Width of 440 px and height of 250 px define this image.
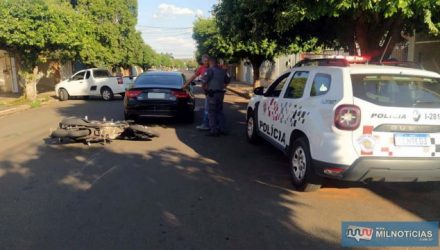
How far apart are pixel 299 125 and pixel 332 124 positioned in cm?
86

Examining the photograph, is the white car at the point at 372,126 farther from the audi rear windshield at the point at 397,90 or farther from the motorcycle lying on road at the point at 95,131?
the motorcycle lying on road at the point at 95,131

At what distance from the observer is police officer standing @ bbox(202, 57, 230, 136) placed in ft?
30.0

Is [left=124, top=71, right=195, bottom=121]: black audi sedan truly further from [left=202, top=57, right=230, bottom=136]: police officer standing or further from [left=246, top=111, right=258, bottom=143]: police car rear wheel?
[left=246, top=111, right=258, bottom=143]: police car rear wheel

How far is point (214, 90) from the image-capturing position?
918 cm

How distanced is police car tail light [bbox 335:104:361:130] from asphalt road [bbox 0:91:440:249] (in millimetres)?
994

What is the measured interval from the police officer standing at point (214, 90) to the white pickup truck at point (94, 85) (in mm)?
12101

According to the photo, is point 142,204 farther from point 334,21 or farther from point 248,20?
point 334,21

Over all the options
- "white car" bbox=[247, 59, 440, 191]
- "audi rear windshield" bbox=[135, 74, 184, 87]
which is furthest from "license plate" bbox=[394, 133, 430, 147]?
"audi rear windshield" bbox=[135, 74, 184, 87]

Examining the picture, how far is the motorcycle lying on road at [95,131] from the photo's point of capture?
25.4ft

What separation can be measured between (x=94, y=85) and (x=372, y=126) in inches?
721

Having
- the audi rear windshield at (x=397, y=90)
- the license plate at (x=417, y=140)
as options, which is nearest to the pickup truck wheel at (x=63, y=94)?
the audi rear windshield at (x=397, y=90)

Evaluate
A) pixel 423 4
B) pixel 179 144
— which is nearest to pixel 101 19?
pixel 179 144

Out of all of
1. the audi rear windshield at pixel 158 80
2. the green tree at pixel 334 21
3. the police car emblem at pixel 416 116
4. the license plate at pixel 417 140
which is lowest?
the license plate at pixel 417 140

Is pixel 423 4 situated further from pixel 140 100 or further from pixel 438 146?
pixel 140 100
